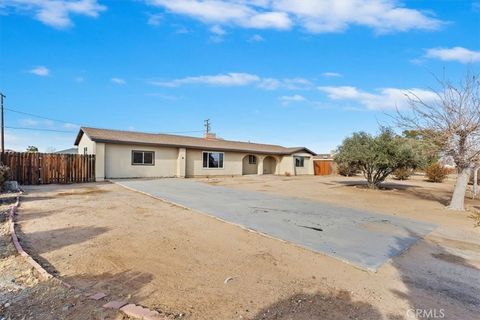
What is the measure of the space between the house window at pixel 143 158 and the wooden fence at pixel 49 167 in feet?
9.53

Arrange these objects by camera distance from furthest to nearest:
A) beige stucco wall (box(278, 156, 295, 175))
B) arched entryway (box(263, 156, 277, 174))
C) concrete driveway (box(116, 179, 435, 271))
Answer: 1. arched entryway (box(263, 156, 277, 174))
2. beige stucco wall (box(278, 156, 295, 175))
3. concrete driveway (box(116, 179, 435, 271))

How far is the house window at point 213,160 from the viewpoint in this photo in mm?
23864

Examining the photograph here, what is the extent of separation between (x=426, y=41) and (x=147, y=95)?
2038cm

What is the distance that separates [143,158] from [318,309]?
61.5 feet

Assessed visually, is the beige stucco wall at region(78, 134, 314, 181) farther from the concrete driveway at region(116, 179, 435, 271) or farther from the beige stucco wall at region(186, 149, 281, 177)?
the concrete driveway at region(116, 179, 435, 271)

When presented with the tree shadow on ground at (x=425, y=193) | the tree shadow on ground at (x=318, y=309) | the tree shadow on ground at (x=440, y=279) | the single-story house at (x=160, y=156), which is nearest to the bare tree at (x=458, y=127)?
the tree shadow on ground at (x=425, y=193)

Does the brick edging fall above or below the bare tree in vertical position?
below

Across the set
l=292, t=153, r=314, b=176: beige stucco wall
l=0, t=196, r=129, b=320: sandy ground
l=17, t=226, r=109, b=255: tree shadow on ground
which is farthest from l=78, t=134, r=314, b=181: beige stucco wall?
l=0, t=196, r=129, b=320: sandy ground

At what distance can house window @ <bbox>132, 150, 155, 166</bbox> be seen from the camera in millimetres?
19744

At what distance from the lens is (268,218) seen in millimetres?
7949

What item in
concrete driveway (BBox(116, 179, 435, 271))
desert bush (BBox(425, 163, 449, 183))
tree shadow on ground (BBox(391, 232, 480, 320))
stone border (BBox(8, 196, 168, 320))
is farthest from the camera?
desert bush (BBox(425, 163, 449, 183))

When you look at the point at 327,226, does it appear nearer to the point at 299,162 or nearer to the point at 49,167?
→ the point at 49,167

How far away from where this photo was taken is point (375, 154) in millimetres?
16578

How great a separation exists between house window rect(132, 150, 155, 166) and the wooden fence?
2.90 metres
